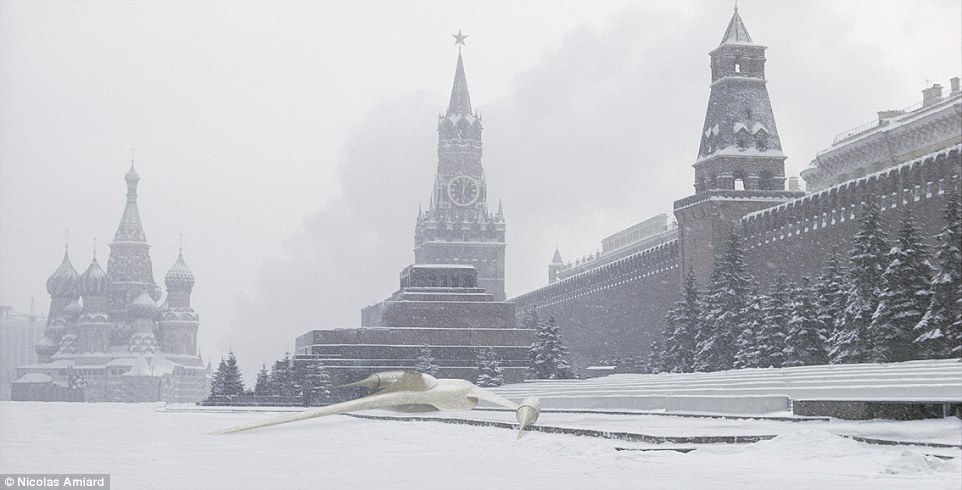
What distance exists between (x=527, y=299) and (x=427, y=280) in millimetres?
23988

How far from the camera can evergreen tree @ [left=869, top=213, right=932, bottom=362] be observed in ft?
70.1

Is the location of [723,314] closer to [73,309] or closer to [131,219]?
[73,309]

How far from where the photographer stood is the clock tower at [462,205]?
326 feet

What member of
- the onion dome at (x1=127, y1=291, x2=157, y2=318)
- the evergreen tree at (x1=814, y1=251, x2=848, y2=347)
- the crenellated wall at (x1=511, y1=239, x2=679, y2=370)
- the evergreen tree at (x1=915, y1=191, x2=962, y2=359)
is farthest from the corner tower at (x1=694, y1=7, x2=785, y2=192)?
the onion dome at (x1=127, y1=291, x2=157, y2=318)

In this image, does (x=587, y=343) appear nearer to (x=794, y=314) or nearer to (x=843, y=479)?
(x=794, y=314)

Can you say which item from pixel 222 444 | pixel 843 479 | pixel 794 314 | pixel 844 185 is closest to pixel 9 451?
pixel 222 444

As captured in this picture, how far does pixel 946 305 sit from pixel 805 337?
5.45m

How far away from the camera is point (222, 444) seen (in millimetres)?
10078

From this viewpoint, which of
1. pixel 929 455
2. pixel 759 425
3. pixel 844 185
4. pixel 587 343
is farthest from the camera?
pixel 587 343

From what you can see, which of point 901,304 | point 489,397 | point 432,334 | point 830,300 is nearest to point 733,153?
point 432,334

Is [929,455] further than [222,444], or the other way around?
[222,444]

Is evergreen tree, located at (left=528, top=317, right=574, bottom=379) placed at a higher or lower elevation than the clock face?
lower

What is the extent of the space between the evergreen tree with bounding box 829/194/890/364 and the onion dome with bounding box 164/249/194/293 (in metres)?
110

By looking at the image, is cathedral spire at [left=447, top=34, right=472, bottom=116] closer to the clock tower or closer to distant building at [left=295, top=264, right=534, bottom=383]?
the clock tower
